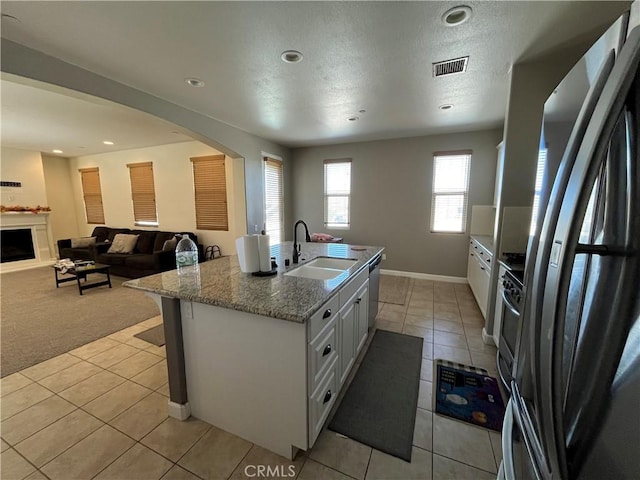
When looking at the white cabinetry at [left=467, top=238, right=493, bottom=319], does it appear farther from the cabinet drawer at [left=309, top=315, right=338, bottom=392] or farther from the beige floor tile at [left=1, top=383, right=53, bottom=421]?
the beige floor tile at [left=1, top=383, right=53, bottom=421]

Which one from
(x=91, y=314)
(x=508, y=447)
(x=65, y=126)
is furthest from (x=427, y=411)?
(x=65, y=126)

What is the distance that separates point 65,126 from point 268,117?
342cm

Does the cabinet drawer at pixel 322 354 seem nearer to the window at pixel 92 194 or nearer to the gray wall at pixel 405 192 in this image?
the gray wall at pixel 405 192

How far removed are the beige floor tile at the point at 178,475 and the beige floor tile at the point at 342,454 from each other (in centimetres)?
67

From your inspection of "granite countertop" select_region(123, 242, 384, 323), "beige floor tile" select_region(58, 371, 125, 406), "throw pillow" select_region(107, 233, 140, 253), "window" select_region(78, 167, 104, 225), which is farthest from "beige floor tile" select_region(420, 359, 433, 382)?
"window" select_region(78, 167, 104, 225)

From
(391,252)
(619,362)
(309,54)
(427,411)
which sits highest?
(309,54)

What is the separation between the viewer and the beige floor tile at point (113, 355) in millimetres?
2549

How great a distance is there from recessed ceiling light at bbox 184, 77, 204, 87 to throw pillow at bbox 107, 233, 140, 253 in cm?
422

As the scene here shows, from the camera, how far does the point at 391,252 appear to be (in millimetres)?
5391

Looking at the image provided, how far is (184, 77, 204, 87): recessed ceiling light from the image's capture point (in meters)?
2.65

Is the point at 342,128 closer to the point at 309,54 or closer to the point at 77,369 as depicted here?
the point at 309,54

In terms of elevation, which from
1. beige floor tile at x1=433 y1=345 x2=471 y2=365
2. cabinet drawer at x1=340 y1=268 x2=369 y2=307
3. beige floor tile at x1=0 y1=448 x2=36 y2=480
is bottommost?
beige floor tile at x1=0 y1=448 x2=36 y2=480

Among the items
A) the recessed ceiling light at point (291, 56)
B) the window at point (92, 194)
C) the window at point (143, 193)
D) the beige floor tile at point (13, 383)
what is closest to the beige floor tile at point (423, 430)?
the recessed ceiling light at point (291, 56)

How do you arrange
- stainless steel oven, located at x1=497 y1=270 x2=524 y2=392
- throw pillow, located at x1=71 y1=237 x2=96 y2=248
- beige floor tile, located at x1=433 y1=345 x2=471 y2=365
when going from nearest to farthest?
stainless steel oven, located at x1=497 y1=270 x2=524 y2=392, beige floor tile, located at x1=433 y1=345 x2=471 y2=365, throw pillow, located at x1=71 y1=237 x2=96 y2=248
